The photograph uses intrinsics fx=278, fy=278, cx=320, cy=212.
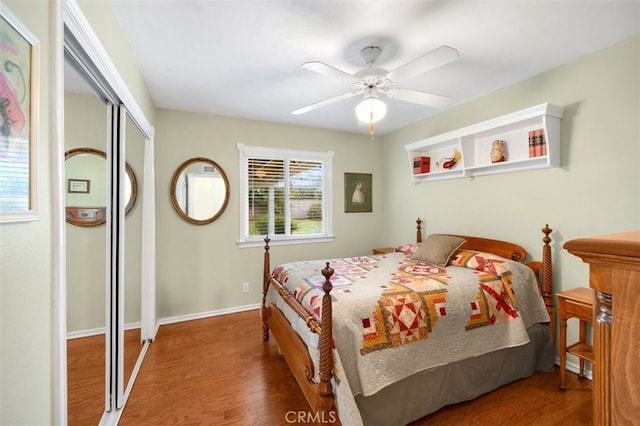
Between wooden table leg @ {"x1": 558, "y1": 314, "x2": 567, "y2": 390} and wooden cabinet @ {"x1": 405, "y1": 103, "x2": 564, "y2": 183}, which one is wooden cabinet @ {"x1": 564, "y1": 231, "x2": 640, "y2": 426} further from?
wooden cabinet @ {"x1": 405, "y1": 103, "x2": 564, "y2": 183}

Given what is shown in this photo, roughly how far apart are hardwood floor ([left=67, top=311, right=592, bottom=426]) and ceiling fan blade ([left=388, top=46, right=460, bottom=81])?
2264 mm

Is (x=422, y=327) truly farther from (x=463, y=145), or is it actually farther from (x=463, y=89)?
(x=463, y=89)

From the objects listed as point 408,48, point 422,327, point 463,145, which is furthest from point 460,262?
point 408,48

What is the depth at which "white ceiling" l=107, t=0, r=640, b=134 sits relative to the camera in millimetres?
1672

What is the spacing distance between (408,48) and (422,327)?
1994 mm

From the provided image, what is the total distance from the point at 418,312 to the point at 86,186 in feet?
6.85

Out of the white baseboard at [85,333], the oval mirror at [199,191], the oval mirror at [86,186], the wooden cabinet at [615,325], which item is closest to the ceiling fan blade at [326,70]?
the oval mirror at [86,186]

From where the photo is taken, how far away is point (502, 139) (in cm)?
284

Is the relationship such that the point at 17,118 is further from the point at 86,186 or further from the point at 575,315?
the point at 575,315

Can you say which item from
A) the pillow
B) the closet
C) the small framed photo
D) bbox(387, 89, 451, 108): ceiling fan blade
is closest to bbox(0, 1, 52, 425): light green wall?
the closet

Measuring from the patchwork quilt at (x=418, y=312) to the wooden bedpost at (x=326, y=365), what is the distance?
0.25 ft

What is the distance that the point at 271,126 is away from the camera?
3.85 meters

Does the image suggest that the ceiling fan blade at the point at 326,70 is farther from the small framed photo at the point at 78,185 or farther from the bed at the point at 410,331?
the small framed photo at the point at 78,185

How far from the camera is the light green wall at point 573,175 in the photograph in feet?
6.72
